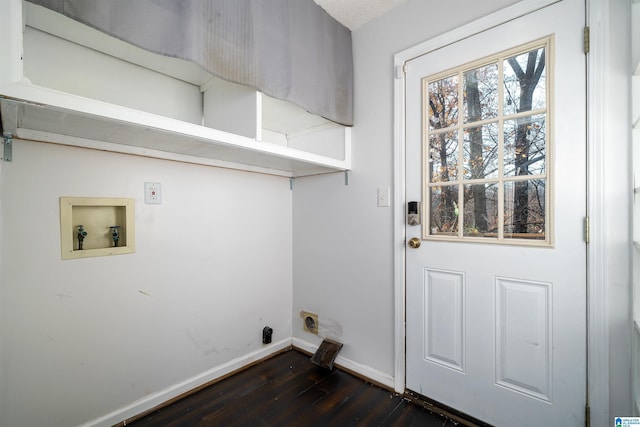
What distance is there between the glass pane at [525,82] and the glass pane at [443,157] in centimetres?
29

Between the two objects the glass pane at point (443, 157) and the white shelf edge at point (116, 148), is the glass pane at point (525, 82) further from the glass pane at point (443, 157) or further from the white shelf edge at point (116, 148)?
the white shelf edge at point (116, 148)

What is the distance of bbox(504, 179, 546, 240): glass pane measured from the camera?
134cm

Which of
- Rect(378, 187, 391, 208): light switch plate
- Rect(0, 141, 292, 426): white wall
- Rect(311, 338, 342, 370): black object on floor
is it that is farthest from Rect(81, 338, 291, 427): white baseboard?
Rect(378, 187, 391, 208): light switch plate

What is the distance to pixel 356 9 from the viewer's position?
184 centimetres

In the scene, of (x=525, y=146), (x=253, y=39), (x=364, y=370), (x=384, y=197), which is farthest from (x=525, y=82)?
(x=364, y=370)

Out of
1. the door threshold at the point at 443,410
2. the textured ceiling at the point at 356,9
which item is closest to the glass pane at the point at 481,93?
the textured ceiling at the point at 356,9

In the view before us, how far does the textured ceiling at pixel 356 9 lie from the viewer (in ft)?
5.84

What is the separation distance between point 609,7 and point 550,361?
1579 millimetres

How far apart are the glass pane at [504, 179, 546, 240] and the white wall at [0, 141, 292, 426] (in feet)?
5.36

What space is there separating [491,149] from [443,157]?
24 cm

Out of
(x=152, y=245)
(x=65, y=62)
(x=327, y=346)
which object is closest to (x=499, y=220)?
(x=327, y=346)

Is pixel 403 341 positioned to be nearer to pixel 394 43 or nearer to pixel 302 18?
pixel 394 43

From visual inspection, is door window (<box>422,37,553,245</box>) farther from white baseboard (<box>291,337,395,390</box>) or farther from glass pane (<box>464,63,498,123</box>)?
white baseboard (<box>291,337,395,390</box>)

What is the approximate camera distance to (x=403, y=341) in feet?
5.83
